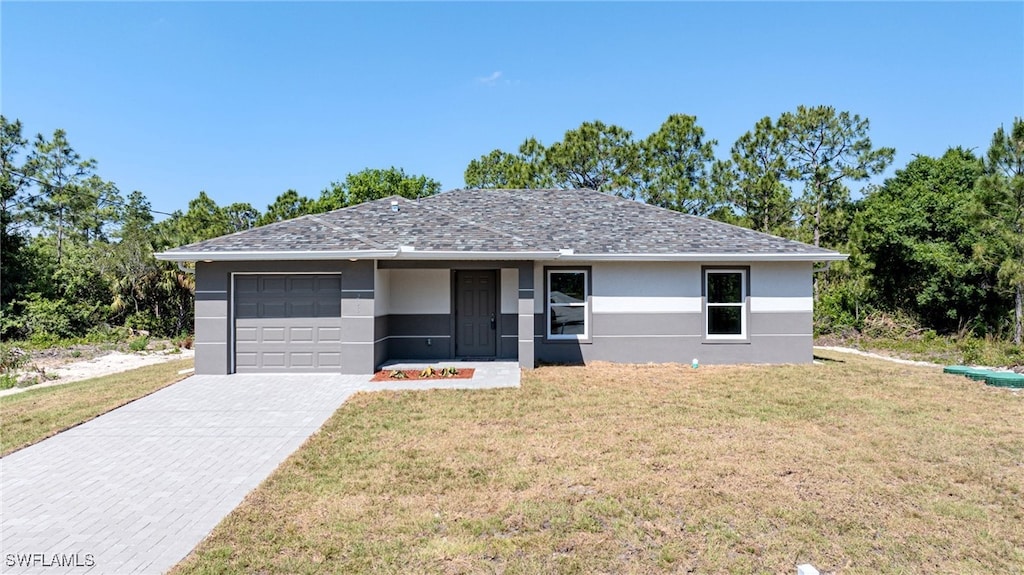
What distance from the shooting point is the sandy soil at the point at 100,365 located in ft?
40.4

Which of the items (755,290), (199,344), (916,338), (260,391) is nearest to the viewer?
(260,391)

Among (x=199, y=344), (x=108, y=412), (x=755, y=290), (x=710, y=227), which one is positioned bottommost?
(x=108, y=412)

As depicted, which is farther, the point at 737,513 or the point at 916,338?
the point at 916,338

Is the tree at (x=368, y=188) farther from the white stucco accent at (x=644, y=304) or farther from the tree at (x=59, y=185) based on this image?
the white stucco accent at (x=644, y=304)

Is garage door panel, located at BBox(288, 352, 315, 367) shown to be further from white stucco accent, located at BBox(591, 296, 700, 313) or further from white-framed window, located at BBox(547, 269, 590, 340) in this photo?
white stucco accent, located at BBox(591, 296, 700, 313)

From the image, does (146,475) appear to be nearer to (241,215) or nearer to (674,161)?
(674,161)

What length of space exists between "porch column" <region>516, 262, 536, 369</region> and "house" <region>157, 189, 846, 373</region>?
25 millimetres

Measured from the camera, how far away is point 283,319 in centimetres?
1087

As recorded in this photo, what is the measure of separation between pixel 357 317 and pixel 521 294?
3651 millimetres

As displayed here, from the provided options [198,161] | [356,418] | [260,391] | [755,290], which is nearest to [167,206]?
[198,161]

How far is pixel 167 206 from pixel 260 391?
30414 millimetres

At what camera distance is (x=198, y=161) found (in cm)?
2558

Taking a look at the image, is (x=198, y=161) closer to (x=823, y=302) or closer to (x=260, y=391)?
(x=260, y=391)

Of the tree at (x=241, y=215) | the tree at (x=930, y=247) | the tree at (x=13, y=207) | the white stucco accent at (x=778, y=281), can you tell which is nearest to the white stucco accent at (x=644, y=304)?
the white stucco accent at (x=778, y=281)
